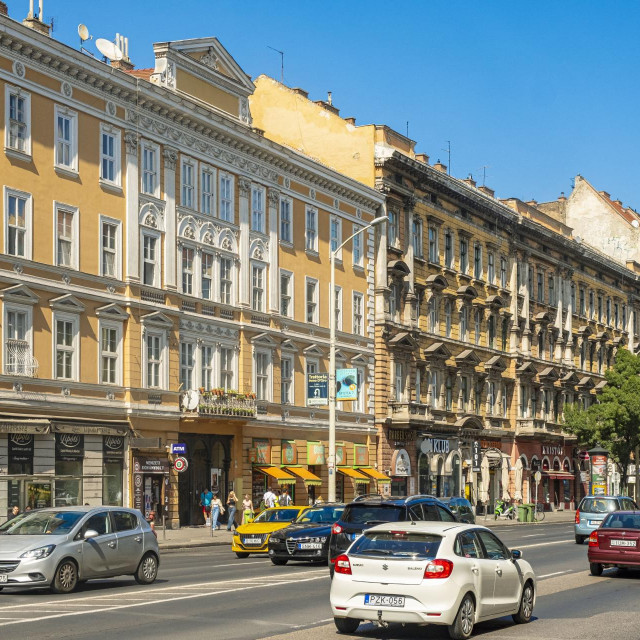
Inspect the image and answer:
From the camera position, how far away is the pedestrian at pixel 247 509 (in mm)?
43941

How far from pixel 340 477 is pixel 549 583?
32199mm

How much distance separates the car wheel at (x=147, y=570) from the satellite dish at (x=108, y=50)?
25290 millimetres

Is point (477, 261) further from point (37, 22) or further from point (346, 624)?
point (346, 624)

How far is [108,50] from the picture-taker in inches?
1740

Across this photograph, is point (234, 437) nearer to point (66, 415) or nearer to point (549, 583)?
point (66, 415)

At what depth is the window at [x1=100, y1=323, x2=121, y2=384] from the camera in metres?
40.9

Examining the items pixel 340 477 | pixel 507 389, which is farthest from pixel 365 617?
pixel 507 389

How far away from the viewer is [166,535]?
1649 inches

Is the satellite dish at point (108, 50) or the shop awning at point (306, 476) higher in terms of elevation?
the satellite dish at point (108, 50)

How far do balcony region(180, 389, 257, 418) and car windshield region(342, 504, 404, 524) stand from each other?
20395mm

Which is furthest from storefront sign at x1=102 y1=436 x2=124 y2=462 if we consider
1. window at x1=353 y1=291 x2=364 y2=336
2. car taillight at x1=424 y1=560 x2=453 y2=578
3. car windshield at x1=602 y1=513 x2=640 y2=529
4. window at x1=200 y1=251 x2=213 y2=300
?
car taillight at x1=424 y1=560 x2=453 y2=578

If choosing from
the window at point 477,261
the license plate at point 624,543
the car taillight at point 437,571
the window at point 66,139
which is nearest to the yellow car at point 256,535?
the license plate at point 624,543

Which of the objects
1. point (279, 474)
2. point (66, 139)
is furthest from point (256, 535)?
point (279, 474)

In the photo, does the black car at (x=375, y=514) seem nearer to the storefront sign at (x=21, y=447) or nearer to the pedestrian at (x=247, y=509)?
the storefront sign at (x=21, y=447)
